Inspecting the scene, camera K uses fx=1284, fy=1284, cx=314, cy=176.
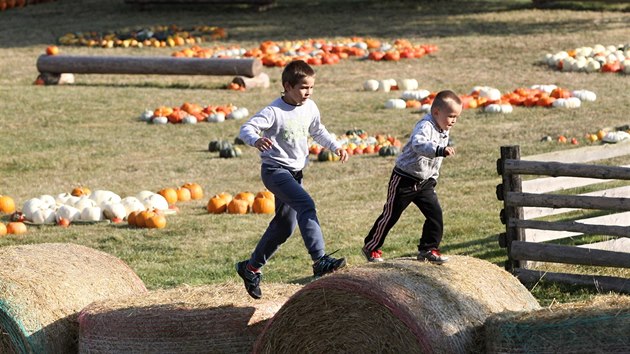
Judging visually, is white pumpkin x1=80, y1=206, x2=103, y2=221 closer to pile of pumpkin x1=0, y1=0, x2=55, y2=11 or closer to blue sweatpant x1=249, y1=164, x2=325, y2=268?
blue sweatpant x1=249, y1=164, x2=325, y2=268

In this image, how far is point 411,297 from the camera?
693cm

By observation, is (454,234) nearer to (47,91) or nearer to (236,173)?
(236,173)

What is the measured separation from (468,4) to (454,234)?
24.4 metres

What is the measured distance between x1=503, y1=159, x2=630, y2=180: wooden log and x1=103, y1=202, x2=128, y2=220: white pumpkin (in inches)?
206

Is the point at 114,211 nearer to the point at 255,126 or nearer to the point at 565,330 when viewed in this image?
the point at 255,126

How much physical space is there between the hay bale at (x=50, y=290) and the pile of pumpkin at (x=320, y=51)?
17971 mm

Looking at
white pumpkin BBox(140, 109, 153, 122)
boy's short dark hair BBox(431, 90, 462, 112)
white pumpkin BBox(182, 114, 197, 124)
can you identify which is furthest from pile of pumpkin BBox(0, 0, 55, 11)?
boy's short dark hair BBox(431, 90, 462, 112)

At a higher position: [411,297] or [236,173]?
[411,297]

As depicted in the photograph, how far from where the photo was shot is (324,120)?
21031 mm

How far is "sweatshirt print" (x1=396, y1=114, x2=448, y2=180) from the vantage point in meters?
8.88

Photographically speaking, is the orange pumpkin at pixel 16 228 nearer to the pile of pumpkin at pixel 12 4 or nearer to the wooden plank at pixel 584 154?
the wooden plank at pixel 584 154

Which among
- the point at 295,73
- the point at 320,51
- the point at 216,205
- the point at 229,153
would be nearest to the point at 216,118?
the point at 229,153

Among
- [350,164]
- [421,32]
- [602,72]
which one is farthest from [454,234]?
[421,32]

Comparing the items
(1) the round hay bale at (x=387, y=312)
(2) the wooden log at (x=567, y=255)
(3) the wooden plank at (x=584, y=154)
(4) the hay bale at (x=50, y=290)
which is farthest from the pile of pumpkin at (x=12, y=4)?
(1) the round hay bale at (x=387, y=312)
